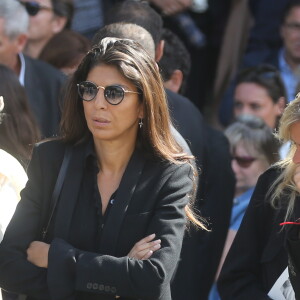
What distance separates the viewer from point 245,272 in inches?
152

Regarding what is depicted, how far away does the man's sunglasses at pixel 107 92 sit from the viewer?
3.87 m

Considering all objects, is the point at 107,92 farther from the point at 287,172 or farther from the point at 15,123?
the point at 15,123

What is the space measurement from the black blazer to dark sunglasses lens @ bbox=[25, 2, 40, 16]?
3.28m

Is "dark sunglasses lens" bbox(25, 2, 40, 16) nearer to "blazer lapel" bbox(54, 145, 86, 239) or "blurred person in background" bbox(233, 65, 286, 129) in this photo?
"blurred person in background" bbox(233, 65, 286, 129)

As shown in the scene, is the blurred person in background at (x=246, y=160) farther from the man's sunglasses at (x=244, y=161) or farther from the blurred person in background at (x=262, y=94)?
the blurred person in background at (x=262, y=94)

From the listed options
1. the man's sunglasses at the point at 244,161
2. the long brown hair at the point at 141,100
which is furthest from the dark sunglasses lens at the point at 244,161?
the long brown hair at the point at 141,100

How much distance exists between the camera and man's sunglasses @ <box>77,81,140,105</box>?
3865mm

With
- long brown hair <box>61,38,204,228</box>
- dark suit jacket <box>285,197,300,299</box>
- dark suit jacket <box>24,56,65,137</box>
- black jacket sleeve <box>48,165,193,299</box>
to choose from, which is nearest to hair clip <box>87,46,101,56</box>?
long brown hair <box>61,38,204,228</box>

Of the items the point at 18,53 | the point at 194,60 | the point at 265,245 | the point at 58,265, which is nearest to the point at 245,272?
the point at 265,245

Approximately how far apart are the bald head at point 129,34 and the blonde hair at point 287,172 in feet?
3.88

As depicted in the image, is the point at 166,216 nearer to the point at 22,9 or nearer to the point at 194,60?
the point at 22,9

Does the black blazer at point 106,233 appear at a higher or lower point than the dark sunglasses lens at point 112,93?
lower

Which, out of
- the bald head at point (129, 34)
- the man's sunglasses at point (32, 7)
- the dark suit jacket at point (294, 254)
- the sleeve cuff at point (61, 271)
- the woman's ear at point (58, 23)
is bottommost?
the sleeve cuff at point (61, 271)

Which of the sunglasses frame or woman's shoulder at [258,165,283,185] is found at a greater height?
woman's shoulder at [258,165,283,185]
